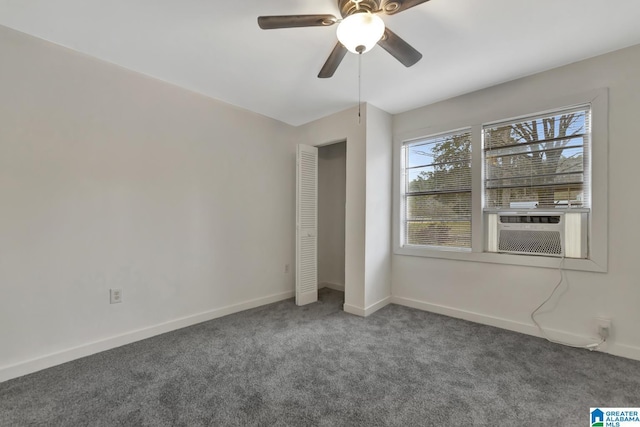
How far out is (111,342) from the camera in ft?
7.57

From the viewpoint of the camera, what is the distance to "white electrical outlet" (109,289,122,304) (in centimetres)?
233

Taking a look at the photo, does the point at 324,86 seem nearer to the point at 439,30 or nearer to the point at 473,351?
the point at 439,30

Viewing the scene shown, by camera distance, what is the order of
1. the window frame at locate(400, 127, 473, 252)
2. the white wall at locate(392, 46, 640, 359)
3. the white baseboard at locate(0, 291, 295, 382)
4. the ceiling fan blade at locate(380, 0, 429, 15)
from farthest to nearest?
the window frame at locate(400, 127, 473, 252)
the white wall at locate(392, 46, 640, 359)
the white baseboard at locate(0, 291, 295, 382)
the ceiling fan blade at locate(380, 0, 429, 15)

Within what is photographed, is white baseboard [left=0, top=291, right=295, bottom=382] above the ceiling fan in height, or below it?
below

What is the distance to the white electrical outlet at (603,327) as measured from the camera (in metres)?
2.18

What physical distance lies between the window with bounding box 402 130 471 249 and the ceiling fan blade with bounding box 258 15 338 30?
7.19ft

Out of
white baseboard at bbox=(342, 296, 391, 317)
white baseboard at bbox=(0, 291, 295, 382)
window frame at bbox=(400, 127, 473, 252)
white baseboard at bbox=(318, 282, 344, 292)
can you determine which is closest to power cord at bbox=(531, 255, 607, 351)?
window frame at bbox=(400, 127, 473, 252)

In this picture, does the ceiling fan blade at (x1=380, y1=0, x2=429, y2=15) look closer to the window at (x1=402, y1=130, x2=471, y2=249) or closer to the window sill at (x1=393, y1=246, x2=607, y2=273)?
the window at (x1=402, y1=130, x2=471, y2=249)

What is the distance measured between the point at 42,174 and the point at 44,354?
136cm

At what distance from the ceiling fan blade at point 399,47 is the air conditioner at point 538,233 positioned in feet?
6.25

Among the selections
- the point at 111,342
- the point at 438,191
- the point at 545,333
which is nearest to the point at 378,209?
the point at 438,191

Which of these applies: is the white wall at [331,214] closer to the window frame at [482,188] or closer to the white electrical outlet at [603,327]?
the window frame at [482,188]

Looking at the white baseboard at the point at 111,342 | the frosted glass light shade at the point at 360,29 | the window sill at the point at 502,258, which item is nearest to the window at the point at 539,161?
the window sill at the point at 502,258

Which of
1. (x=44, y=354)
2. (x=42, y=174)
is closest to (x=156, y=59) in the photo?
(x=42, y=174)
